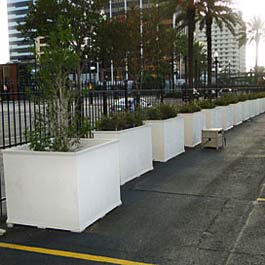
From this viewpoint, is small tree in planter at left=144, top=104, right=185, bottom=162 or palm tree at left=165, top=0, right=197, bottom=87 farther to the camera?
palm tree at left=165, top=0, right=197, bottom=87

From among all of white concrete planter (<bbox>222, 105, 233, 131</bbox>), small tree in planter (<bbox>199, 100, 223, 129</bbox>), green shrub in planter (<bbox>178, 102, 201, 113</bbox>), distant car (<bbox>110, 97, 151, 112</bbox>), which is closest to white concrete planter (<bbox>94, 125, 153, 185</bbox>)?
distant car (<bbox>110, 97, 151, 112</bbox>)

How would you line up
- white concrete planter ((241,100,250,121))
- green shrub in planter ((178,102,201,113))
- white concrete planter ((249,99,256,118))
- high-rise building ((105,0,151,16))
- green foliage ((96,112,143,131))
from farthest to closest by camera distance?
white concrete planter ((249,99,256,118))
high-rise building ((105,0,151,16))
white concrete planter ((241,100,250,121))
green shrub in planter ((178,102,201,113))
green foliage ((96,112,143,131))

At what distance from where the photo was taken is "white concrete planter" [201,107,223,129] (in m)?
14.3

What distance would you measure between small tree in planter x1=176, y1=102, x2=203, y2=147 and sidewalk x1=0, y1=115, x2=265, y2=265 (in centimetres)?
387

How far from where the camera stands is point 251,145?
1241 centimetres

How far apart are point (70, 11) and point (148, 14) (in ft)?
21.8

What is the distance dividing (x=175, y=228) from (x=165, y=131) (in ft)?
15.7

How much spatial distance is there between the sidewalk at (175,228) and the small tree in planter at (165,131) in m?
1.50

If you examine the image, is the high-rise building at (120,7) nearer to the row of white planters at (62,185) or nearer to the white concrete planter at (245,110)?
the white concrete planter at (245,110)

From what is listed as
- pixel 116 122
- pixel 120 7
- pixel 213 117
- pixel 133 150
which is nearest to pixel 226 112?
pixel 213 117

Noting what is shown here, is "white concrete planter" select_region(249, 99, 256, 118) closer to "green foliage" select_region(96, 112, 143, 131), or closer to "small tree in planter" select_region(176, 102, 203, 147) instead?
"small tree in planter" select_region(176, 102, 203, 147)

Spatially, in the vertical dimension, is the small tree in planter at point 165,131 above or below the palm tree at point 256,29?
below

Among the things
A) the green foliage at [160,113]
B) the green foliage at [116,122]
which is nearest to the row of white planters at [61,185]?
the green foliage at [116,122]

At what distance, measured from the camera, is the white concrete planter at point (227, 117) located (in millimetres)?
16406
